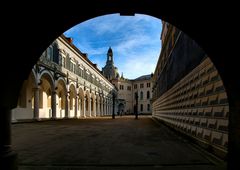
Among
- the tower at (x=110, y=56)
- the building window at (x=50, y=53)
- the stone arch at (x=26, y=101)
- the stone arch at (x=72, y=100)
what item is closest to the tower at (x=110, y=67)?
the tower at (x=110, y=56)

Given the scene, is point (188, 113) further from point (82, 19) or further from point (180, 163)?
point (82, 19)

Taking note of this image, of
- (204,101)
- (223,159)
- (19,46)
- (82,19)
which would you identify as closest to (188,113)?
(204,101)

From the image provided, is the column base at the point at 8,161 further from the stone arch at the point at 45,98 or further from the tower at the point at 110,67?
the tower at the point at 110,67

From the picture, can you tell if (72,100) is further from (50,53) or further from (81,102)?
(50,53)

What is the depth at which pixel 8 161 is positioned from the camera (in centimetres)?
357

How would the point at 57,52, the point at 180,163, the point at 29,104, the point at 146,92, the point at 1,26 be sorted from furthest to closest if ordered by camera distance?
the point at 146,92, the point at 57,52, the point at 29,104, the point at 180,163, the point at 1,26

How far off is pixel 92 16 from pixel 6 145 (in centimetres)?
274

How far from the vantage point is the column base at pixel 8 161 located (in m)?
3.48

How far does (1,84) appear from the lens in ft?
11.6

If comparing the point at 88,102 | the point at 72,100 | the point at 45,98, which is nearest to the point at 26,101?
the point at 45,98

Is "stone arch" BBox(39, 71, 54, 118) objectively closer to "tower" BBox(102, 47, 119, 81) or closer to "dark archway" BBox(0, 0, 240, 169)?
"dark archway" BBox(0, 0, 240, 169)

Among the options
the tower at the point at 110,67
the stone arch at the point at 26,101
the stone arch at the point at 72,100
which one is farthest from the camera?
the tower at the point at 110,67

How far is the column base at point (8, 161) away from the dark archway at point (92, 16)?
0.01 m

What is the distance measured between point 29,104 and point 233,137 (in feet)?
85.3
